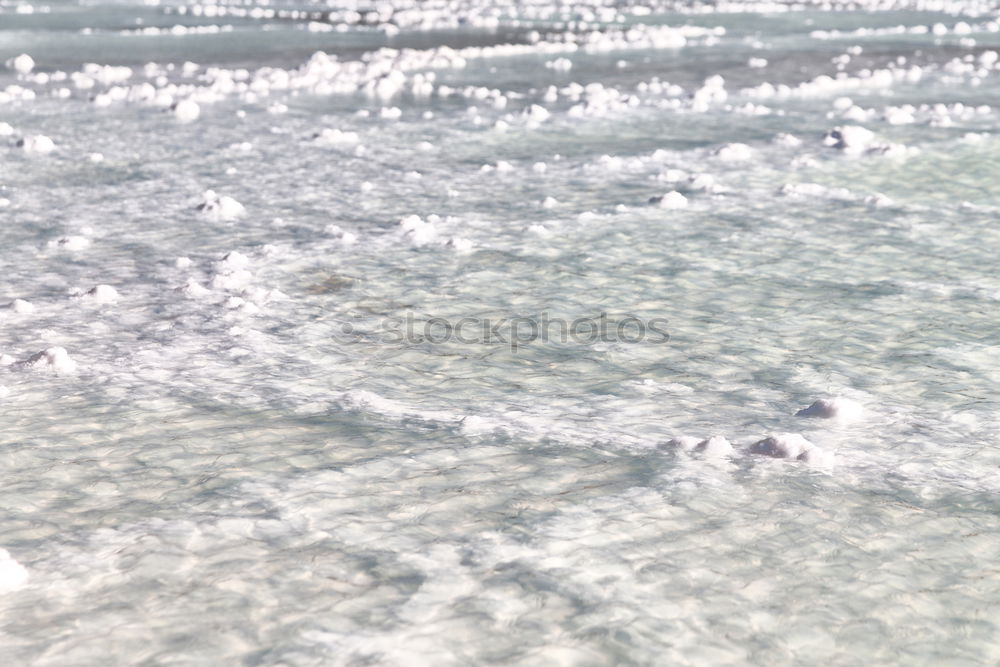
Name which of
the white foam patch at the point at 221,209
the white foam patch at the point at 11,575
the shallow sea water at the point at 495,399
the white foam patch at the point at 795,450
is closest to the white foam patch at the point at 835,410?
the shallow sea water at the point at 495,399

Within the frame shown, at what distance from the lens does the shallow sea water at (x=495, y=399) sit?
8.17 feet

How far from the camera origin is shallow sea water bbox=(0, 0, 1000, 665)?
2.49 meters

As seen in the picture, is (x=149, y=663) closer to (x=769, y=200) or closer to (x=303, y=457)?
(x=303, y=457)

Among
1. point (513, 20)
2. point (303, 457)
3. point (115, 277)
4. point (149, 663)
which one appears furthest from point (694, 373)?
point (513, 20)

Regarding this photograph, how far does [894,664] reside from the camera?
2318 millimetres

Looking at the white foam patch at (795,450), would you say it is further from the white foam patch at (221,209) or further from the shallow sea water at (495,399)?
the white foam patch at (221,209)

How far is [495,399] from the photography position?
12.3 ft

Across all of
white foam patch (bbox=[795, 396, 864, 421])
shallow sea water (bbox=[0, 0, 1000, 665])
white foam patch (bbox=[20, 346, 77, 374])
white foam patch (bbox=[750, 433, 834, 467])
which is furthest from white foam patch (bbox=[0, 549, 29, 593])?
white foam patch (bbox=[795, 396, 864, 421])

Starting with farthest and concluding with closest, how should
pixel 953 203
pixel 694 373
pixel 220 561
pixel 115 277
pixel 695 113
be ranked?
1. pixel 695 113
2. pixel 953 203
3. pixel 115 277
4. pixel 694 373
5. pixel 220 561

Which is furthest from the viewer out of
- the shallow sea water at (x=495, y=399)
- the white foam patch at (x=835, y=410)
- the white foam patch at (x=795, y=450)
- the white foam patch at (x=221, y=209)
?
the white foam patch at (x=221, y=209)

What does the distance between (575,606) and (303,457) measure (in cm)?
106

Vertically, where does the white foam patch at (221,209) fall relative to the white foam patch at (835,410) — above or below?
above

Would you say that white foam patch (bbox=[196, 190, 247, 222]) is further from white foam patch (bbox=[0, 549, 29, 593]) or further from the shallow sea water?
white foam patch (bbox=[0, 549, 29, 593])

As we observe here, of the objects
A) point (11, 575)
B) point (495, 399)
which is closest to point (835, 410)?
point (495, 399)
